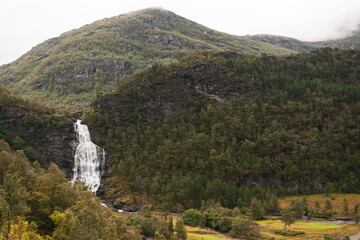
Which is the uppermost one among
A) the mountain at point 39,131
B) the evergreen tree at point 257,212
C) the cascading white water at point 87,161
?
the mountain at point 39,131

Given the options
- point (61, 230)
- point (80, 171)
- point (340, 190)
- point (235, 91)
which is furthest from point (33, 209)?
point (235, 91)

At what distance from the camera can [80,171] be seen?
105m

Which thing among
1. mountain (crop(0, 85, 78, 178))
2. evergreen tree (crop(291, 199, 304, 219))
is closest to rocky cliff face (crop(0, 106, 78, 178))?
mountain (crop(0, 85, 78, 178))

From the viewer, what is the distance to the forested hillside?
95.2 m

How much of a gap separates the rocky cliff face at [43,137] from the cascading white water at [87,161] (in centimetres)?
235

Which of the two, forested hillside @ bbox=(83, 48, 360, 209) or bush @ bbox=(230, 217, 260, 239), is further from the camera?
forested hillside @ bbox=(83, 48, 360, 209)

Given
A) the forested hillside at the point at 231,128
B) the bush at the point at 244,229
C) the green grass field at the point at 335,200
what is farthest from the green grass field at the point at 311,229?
the forested hillside at the point at 231,128

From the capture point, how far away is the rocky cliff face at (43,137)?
104m

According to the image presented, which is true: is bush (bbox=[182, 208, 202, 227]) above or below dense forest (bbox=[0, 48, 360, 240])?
below

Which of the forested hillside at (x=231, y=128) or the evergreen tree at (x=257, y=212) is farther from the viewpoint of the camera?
the forested hillside at (x=231, y=128)

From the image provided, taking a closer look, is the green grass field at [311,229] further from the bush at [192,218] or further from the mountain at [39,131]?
the mountain at [39,131]

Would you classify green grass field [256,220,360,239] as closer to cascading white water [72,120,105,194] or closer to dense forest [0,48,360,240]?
dense forest [0,48,360,240]

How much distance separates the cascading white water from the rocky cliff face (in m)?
2.35

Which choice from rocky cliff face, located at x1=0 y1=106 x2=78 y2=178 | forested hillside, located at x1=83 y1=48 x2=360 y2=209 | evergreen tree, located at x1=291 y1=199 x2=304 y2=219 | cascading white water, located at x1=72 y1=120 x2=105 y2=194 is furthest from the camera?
rocky cliff face, located at x1=0 y1=106 x2=78 y2=178
